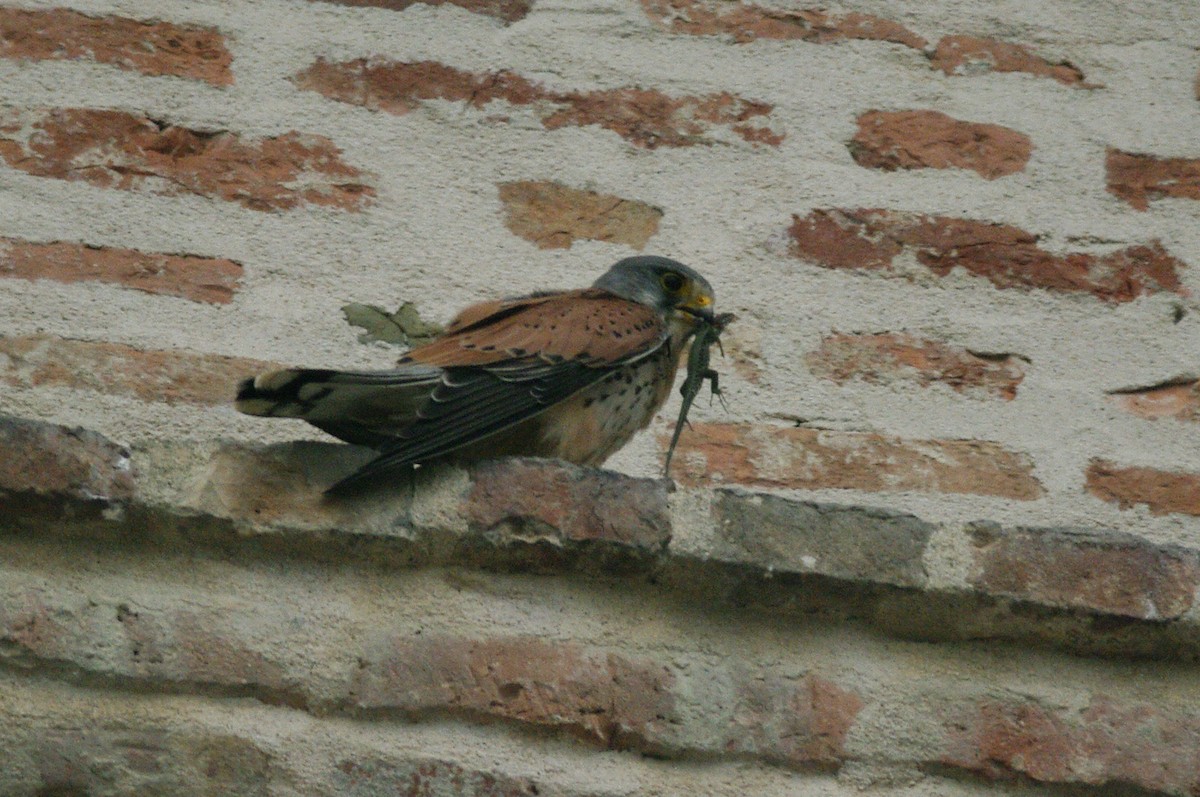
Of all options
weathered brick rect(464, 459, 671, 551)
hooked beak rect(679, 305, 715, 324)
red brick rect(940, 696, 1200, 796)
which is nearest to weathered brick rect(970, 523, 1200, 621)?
red brick rect(940, 696, 1200, 796)

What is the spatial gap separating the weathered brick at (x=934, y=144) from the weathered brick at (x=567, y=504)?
120 centimetres

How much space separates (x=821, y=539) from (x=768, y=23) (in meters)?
1.46

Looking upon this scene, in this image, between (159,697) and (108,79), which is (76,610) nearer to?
(159,697)

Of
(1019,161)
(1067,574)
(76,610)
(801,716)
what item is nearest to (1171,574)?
(1067,574)

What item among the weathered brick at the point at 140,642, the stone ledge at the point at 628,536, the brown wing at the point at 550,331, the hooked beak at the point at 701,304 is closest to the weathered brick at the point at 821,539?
the stone ledge at the point at 628,536

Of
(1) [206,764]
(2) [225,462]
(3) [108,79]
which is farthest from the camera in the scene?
(3) [108,79]

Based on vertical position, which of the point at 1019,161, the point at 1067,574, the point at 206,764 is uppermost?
the point at 1019,161

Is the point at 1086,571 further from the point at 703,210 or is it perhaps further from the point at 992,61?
the point at 992,61

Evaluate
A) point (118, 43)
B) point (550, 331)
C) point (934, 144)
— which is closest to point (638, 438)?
point (550, 331)

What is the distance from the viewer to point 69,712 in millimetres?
2211

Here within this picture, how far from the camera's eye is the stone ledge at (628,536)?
232cm

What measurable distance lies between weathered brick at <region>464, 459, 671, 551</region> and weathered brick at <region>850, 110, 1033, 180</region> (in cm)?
120

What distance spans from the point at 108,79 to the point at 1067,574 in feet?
6.38

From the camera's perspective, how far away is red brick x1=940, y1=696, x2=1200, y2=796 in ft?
7.59
